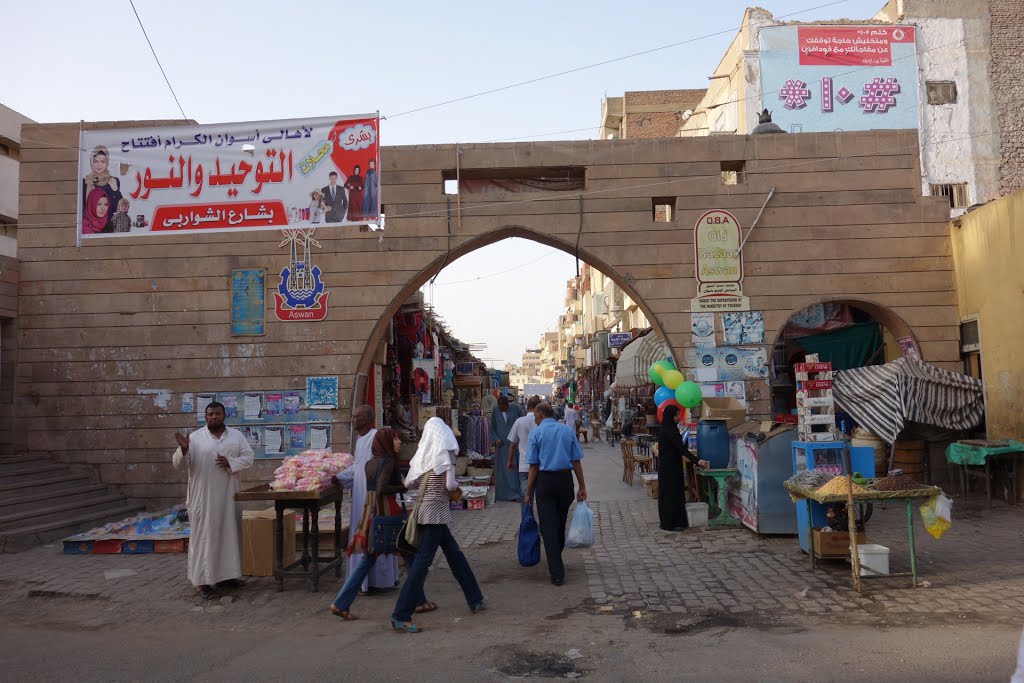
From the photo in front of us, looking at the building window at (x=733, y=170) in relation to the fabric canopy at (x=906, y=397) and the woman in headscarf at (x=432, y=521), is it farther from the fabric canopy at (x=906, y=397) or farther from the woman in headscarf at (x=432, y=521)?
the woman in headscarf at (x=432, y=521)

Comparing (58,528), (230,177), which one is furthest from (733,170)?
(58,528)

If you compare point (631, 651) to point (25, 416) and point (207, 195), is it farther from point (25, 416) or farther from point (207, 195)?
point (25, 416)

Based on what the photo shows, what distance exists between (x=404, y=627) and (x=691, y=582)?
269 cm

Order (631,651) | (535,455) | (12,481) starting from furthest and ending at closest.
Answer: (12,481)
(535,455)
(631,651)

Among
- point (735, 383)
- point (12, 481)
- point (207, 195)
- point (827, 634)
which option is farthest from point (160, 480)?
point (827, 634)

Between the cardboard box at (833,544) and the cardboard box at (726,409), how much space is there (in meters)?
3.83

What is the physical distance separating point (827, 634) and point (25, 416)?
13.0 metres

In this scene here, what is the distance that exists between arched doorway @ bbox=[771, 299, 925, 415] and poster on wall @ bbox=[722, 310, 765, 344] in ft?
1.49

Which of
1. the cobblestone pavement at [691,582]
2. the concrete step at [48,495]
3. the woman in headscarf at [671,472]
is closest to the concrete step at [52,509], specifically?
the concrete step at [48,495]

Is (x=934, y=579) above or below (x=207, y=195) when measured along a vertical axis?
below

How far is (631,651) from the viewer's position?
192 inches

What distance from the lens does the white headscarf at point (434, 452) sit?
5.83 m

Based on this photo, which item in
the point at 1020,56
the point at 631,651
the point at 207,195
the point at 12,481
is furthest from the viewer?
the point at 1020,56

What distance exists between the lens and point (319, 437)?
1270cm
